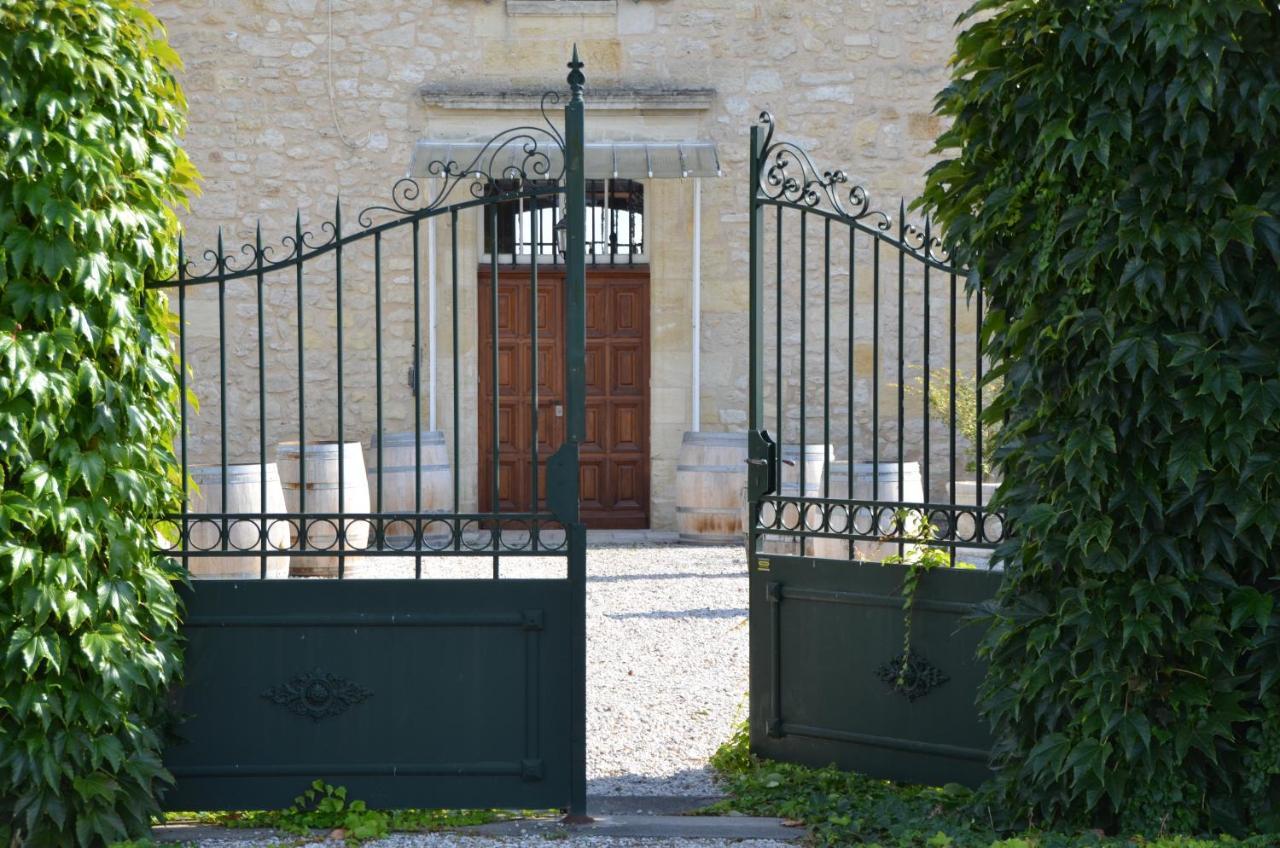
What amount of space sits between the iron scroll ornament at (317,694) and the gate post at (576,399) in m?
0.63

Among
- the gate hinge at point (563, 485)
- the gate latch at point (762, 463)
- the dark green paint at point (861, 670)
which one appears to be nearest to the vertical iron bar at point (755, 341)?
the gate latch at point (762, 463)

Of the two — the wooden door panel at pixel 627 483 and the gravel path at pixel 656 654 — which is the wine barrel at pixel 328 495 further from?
the wooden door panel at pixel 627 483

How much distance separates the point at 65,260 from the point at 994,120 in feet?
8.10

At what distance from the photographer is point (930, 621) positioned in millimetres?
4680

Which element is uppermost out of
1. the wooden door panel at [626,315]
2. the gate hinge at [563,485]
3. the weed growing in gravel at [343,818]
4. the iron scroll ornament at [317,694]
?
the wooden door panel at [626,315]

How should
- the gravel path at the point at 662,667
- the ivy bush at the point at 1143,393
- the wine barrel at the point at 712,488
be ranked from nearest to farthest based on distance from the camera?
the ivy bush at the point at 1143,393
the gravel path at the point at 662,667
the wine barrel at the point at 712,488

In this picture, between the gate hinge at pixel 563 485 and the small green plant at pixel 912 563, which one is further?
the small green plant at pixel 912 563

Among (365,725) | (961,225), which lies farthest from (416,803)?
(961,225)

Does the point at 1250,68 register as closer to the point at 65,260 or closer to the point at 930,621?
the point at 930,621

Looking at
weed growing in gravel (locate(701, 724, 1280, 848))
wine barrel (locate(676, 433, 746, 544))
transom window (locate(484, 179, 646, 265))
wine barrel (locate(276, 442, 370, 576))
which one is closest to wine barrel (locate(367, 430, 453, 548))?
wine barrel (locate(276, 442, 370, 576))

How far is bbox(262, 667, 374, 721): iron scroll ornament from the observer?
451cm

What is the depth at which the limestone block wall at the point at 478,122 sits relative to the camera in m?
11.8

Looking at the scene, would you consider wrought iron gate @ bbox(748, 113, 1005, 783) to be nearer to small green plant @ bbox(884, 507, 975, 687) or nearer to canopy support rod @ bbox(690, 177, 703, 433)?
small green plant @ bbox(884, 507, 975, 687)

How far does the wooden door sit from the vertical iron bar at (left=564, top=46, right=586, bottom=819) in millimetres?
7456
